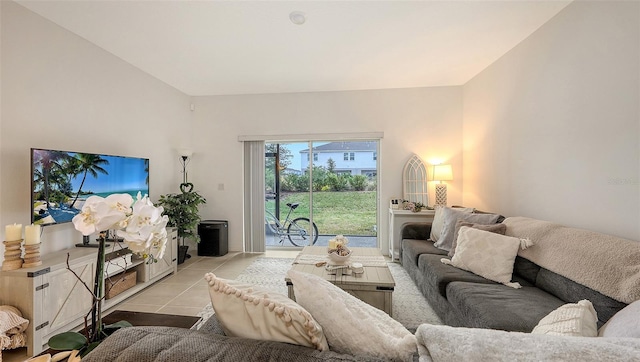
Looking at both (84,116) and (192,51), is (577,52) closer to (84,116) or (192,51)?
(192,51)

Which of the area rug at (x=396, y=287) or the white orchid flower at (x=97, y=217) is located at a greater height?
the white orchid flower at (x=97, y=217)

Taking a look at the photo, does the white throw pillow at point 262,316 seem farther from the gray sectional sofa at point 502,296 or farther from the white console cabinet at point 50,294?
the gray sectional sofa at point 502,296

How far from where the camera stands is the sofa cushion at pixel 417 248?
105 inches

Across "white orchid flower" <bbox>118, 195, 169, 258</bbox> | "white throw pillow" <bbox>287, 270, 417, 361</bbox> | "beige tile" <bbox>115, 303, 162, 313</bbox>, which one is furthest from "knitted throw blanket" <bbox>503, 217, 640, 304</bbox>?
"beige tile" <bbox>115, 303, 162, 313</bbox>

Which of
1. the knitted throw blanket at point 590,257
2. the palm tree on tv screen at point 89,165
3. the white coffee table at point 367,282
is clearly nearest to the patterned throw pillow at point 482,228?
the knitted throw blanket at point 590,257

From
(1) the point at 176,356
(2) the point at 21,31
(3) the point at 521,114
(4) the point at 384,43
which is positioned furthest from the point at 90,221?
(3) the point at 521,114

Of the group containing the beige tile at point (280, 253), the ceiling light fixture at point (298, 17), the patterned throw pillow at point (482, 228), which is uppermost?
the ceiling light fixture at point (298, 17)

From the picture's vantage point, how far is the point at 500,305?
1568 mm

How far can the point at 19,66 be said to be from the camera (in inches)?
80.9

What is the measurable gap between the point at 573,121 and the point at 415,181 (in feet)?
6.86

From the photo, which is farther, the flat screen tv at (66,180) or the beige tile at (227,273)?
the beige tile at (227,273)

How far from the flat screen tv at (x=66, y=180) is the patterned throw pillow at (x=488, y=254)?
9.90 ft

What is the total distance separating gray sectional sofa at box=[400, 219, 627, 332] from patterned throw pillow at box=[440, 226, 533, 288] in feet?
0.19

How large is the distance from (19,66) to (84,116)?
1.96 ft
